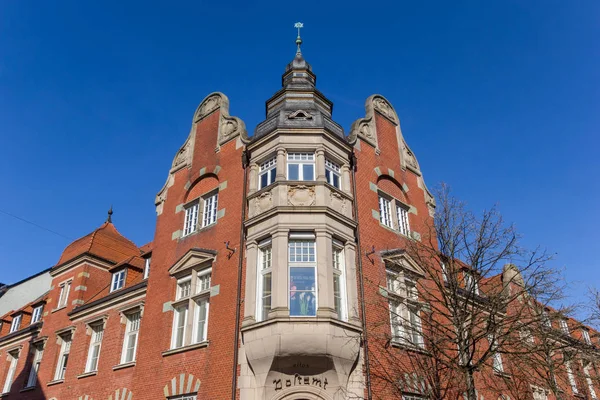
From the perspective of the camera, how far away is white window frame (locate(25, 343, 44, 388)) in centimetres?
2745

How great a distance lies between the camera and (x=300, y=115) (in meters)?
19.0

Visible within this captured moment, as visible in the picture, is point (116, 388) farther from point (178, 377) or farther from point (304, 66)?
point (304, 66)

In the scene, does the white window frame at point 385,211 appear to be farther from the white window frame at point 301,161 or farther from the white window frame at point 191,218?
the white window frame at point 191,218

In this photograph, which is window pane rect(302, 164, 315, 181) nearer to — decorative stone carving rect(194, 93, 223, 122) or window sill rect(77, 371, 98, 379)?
decorative stone carving rect(194, 93, 223, 122)

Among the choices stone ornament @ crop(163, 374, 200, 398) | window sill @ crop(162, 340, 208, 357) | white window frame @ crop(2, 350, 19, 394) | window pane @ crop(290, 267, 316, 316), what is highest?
white window frame @ crop(2, 350, 19, 394)

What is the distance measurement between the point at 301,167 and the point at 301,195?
4.68 ft

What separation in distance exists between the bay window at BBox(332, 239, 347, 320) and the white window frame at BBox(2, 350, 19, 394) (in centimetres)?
2357

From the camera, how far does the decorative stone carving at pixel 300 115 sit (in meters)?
18.8

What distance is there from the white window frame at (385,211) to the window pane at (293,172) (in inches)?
156

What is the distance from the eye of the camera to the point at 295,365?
14484mm

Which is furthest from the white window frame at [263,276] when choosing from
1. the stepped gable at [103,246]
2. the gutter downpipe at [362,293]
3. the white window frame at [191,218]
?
the stepped gable at [103,246]

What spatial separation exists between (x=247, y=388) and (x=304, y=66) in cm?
1444

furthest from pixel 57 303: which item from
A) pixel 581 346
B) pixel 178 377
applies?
pixel 581 346

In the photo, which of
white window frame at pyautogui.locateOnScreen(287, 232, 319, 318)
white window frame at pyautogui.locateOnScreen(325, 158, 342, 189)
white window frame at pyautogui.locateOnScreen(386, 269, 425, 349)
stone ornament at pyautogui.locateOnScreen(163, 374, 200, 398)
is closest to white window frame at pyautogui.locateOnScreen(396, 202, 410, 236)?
white window frame at pyautogui.locateOnScreen(386, 269, 425, 349)
